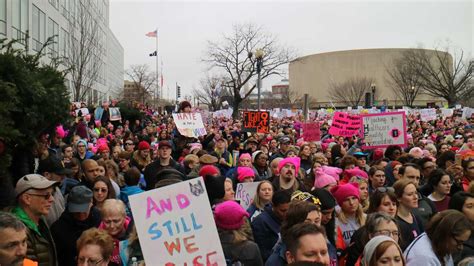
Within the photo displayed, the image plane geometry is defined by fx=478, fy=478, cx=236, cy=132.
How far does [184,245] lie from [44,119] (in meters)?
3.50

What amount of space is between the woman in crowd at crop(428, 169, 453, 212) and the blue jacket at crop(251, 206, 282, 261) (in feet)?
9.14

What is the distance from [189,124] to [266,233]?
289 inches

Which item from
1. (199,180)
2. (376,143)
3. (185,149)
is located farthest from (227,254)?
(376,143)

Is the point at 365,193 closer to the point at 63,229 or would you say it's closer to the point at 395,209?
the point at 395,209

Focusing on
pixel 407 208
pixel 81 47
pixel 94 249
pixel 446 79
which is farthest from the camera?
pixel 446 79

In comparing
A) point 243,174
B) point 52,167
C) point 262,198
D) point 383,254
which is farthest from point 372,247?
point 52,167

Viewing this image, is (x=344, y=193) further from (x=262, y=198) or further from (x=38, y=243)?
(x=38, y=243)

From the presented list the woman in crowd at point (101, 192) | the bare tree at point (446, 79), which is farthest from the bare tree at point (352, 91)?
the woman in crowd at point (101, 192)

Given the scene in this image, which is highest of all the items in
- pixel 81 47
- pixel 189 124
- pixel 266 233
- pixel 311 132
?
pixel 81 47

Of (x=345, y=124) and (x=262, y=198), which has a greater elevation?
(x=345, y=124)

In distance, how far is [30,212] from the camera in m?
4.46

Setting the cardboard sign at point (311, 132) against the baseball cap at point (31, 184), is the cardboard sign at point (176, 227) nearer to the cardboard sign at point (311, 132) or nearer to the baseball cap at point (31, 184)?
the baseball cap at point (31, 184)

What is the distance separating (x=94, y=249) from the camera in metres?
3.79

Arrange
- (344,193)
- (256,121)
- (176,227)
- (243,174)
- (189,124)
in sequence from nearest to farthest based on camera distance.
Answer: (176,227) → (344,193) → (243,174) → (189,124) → (256,121)
